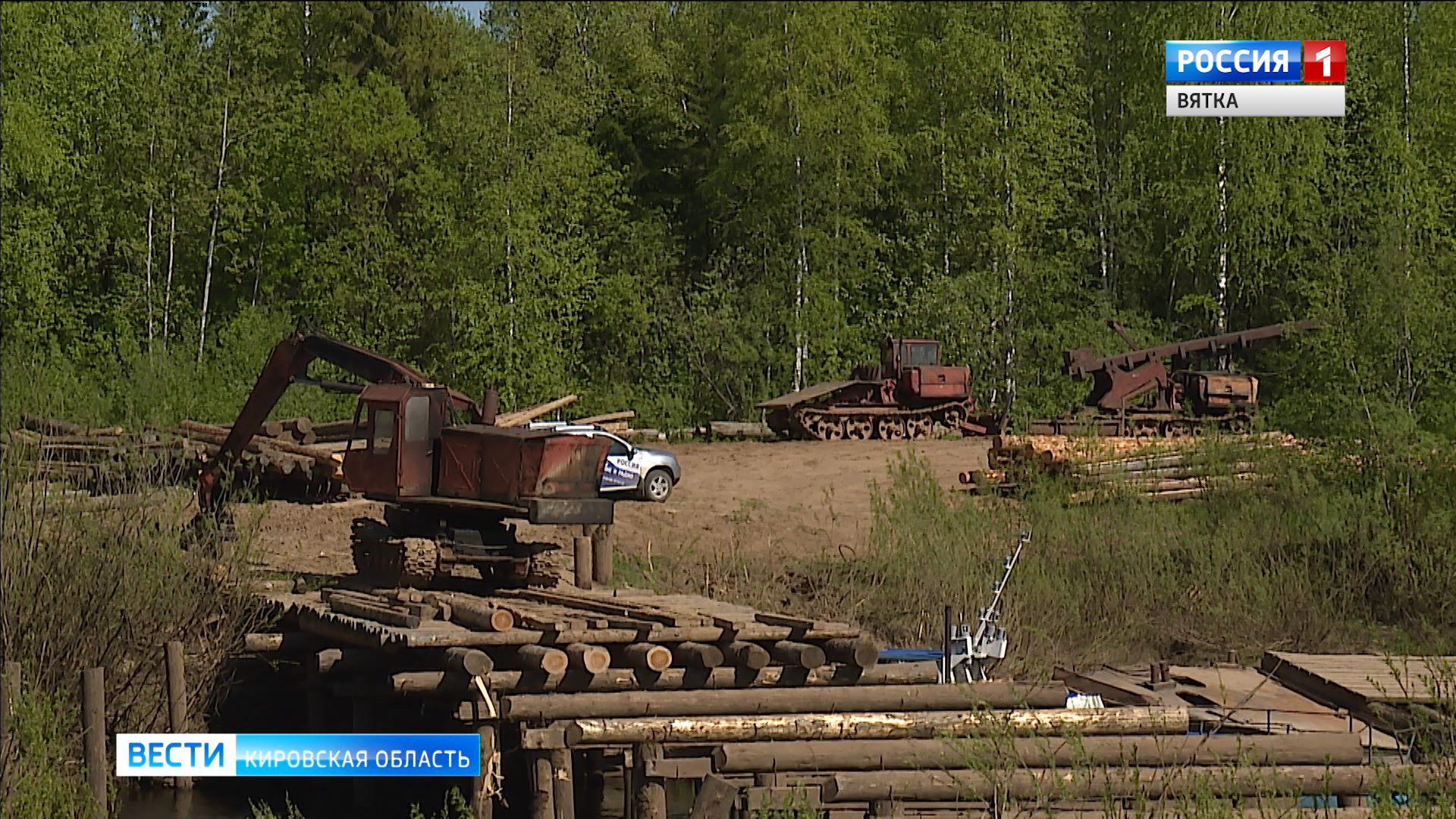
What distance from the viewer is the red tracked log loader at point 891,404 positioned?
117 feet

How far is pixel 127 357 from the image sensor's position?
35.4m

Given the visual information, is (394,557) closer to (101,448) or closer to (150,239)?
(101,448)

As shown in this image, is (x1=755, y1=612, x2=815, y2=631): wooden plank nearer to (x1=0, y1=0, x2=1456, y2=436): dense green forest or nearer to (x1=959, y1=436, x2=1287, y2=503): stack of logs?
(x1=959, y1=436, x2=1287, y2=503): stack of logs

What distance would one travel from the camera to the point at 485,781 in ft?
46.0

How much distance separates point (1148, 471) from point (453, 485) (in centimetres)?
1024

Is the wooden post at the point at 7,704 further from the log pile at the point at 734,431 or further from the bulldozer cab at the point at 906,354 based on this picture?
the bulldozer cab at the point at 906,354

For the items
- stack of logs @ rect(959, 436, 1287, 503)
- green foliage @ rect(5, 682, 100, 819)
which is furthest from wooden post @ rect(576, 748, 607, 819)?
stack of logs @ rect(959, 436, 1287, 503)

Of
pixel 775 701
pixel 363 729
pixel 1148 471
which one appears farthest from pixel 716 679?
pixel 1148 471

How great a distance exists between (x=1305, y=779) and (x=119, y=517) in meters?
9.00

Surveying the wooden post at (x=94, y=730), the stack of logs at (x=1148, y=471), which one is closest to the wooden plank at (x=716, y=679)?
the wooden post at (x=94, y=730)

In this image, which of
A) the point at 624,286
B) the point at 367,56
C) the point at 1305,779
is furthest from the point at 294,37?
the point at 1305,779

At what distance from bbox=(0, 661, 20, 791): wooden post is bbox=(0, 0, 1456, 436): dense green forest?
2122 cm

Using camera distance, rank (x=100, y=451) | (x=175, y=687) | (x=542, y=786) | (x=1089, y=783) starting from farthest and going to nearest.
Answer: (x=100, y=451) < (x=175, y=687) < (x=542, y=786) < (x=1089, y=783)

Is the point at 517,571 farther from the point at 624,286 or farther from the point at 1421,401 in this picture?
the point at 624,286
